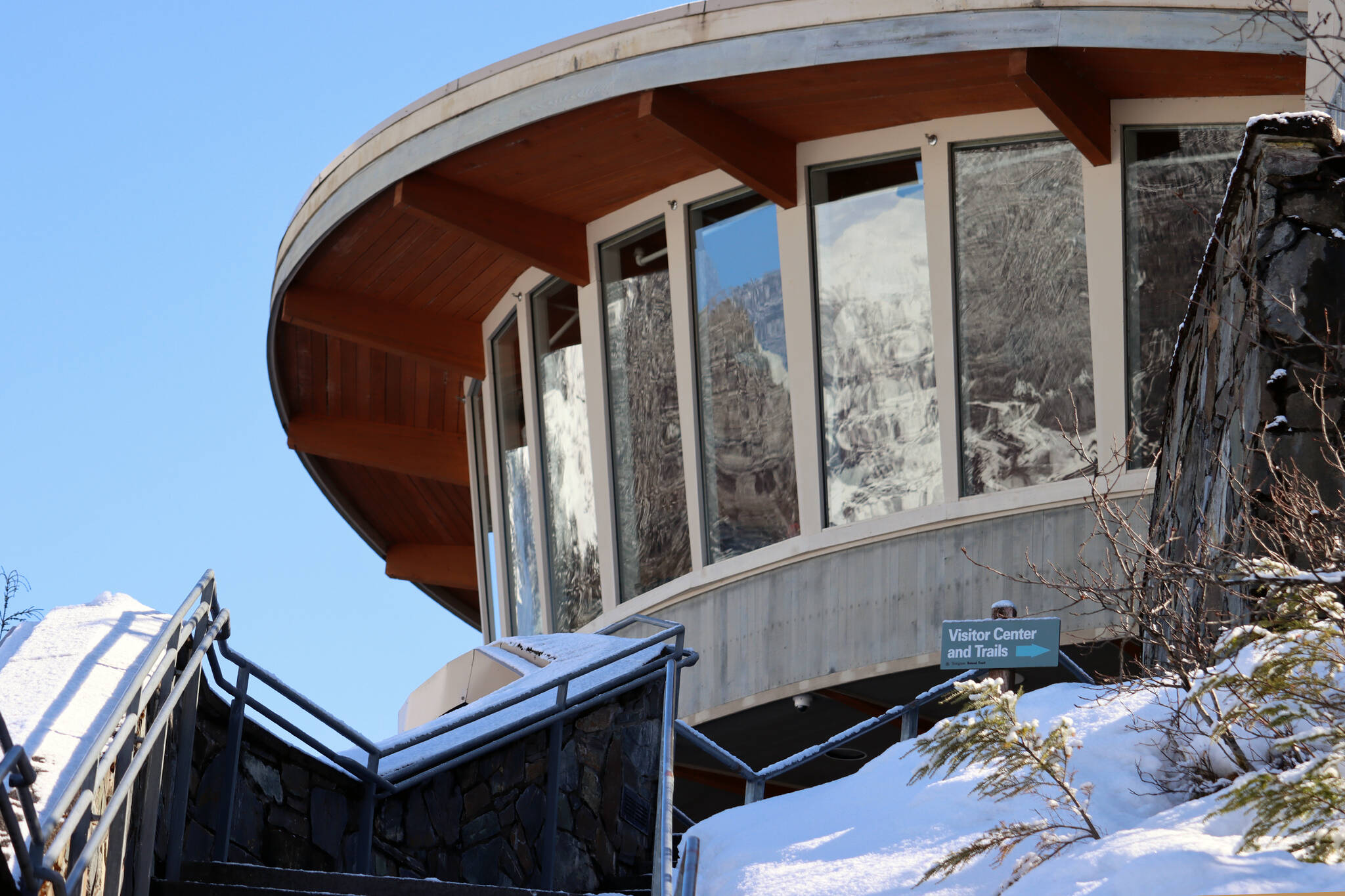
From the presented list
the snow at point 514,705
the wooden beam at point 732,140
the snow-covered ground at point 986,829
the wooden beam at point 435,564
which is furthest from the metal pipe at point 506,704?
the wooden beam at point 435,564

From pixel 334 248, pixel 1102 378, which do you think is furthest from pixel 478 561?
pixel 1102 378

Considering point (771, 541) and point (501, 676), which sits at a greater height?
point (771, 541)

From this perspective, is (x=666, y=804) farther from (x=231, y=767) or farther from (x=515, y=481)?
(x=515, y=481)

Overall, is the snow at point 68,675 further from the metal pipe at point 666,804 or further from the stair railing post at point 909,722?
the stair railing post at point 909,722

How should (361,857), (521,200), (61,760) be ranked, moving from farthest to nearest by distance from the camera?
(521,200), (361,857), (61,760)

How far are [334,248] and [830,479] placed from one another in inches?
209

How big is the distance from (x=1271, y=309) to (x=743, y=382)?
7.15 metres

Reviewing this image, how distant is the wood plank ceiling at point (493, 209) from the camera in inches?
454

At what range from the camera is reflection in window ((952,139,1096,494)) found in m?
11.9

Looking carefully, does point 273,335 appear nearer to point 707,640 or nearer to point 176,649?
point 707,640

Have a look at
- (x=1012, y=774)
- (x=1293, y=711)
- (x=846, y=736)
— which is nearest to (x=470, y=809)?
(x=846, y=736)

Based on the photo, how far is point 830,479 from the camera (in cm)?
1269

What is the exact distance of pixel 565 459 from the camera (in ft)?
50.0

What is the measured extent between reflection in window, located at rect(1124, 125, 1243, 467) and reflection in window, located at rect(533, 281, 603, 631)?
5.08m
